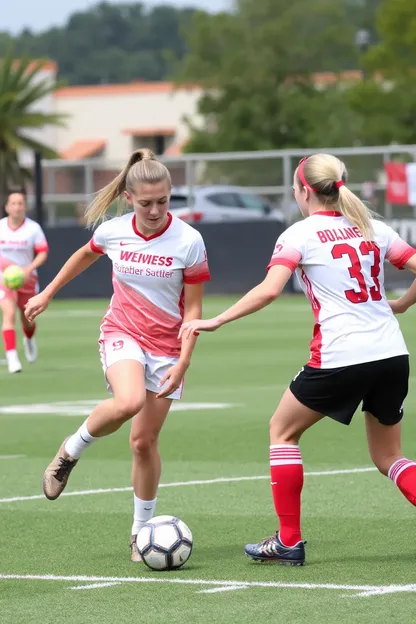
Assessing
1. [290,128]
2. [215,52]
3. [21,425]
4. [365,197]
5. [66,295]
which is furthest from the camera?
[215,52]

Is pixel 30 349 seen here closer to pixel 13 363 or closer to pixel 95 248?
pixel 13 363

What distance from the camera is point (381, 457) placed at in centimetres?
764

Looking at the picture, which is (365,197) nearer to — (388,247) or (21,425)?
(21,425)

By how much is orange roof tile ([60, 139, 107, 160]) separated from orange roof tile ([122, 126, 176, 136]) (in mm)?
2050

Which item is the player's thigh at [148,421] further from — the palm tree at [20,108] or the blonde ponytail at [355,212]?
the palm tree at [20,108]

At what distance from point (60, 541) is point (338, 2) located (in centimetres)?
7280

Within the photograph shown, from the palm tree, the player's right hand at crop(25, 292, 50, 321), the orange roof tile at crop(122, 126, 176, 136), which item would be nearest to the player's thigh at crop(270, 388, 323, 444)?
the player's right hand at crop(25, 292, 50, 321)

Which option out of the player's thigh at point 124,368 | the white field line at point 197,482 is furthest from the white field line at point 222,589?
the white field line at point 197,482

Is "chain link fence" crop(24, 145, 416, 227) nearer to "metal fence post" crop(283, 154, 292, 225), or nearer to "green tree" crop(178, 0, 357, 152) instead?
"metal fence post" crop(283, 154, 292, 225)

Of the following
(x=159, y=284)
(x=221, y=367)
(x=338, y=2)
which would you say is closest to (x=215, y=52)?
(x=338, y=2)

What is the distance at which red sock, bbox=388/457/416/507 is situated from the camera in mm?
7484

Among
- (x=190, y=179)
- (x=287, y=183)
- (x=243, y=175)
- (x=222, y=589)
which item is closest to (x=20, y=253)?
(x=222, y=589)

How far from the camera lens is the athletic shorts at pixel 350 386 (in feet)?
24.1

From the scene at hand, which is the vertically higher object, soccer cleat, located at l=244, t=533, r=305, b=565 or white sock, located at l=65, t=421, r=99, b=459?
white sock, located at l=65, t=421, r=99, b=459
